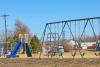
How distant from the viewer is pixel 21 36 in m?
45.6

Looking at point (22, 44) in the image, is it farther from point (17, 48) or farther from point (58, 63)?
point (58, 63)

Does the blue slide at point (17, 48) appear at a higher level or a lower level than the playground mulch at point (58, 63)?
higher

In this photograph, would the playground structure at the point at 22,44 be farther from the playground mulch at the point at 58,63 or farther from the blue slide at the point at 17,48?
the playground mulch at the point at 58,63

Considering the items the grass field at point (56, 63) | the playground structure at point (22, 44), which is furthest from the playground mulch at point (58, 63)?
the playground structure at point (22, 44)

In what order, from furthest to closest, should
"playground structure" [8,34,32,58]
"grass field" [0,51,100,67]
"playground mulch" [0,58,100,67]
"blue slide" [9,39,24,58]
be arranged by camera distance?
"playground structure" [8,34,32,58] → "blue slide" [9,39,24,58] → "grass field" [0,51,100,67] → "playground mulch" [0,58,100,67]

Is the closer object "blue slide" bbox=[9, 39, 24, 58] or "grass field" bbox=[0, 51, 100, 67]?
"grass field" bbox=[0, 51, 100, 67]

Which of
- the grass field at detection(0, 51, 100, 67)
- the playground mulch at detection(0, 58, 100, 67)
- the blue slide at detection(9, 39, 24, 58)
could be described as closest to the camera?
the playground mulch at detection(0, 58, 100, 67)

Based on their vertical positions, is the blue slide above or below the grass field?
above

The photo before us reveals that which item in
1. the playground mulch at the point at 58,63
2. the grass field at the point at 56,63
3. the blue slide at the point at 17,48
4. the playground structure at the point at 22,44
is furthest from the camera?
the playground structure at the point at 22,44

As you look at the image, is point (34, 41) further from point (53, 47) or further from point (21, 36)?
point (53, 47)

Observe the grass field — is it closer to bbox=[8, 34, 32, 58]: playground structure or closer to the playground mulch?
the playground mulch

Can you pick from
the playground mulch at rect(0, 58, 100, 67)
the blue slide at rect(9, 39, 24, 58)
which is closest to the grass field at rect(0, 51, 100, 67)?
the playground mulch at rect(0, 58, 100, 67)

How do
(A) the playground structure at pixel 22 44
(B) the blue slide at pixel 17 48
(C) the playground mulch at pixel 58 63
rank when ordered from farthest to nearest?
(A) the playground structure at pixel 22 44 < (B) the blue slide at pixel 17 48 < (C) the playground mulch at pixel 58 63

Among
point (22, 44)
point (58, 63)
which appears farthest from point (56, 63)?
point (22, 44)
